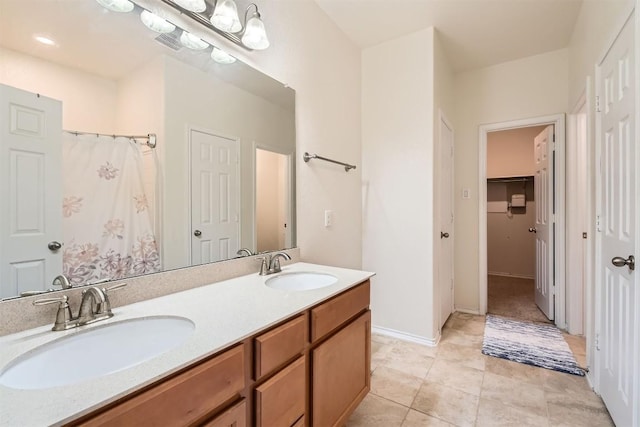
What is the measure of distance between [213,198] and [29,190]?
2.18ft

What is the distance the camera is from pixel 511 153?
4.64 meters

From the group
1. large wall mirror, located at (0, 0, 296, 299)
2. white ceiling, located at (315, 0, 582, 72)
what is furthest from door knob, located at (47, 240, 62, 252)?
white ceiling, located at (315, 0, 582, 72)

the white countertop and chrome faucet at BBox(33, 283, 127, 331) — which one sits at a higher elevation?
chrome faucet at BBox(33, 283, 127, 331)

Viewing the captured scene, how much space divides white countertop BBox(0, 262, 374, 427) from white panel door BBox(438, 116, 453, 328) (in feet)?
4.85

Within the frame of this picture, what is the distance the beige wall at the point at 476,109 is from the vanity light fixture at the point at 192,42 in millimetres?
2785

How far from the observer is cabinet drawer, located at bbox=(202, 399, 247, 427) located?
2.52ft

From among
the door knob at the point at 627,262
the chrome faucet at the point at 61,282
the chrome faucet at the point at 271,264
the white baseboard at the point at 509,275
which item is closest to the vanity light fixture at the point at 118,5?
the chrome faucet at the point at 61,282

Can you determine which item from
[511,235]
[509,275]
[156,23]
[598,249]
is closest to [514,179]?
[511,235]

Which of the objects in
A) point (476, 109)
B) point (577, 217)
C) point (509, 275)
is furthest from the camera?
point (509, 275)

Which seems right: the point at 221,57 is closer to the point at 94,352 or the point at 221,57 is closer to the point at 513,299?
the point at 94,352

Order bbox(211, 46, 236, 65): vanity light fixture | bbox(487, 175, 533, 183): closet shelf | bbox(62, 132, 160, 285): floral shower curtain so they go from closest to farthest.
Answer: bbox(62, 132, 160, 285): floral shower curtain < bbox(211, 46, 236, 65): vanity light fixture < bbox(487, 175, 533, 183): closet shelf

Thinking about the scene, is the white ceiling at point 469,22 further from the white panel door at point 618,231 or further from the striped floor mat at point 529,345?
the striped floor mat at point 529,345

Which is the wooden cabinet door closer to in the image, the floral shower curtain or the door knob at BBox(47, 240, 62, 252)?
the floral shower curtain

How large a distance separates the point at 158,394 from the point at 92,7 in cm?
130
